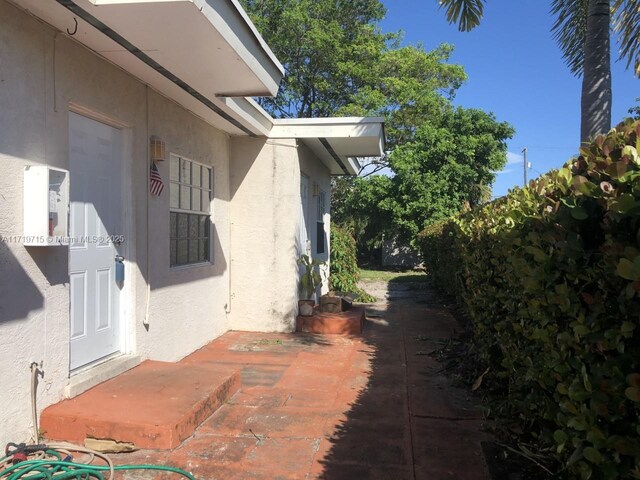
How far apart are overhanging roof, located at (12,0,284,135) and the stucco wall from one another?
0.20 metres

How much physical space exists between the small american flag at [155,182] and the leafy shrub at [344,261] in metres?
6.56

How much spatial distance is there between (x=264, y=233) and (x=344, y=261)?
14.3 feet

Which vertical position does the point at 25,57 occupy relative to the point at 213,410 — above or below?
above

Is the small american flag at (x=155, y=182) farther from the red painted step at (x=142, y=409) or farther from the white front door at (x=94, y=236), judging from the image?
the red painted step at (x=142, y=409)

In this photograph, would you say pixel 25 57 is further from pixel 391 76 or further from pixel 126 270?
pixel 391 76

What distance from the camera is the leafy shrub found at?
11805 millimetres

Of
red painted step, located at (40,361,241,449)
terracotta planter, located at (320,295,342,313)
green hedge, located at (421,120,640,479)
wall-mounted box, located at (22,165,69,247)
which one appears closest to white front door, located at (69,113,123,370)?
red painted step, located at (40,361,241,449)

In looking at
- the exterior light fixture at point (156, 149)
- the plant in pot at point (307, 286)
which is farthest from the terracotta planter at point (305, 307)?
the exterior light fixture at point (156, 149)

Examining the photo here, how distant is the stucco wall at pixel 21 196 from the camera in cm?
350

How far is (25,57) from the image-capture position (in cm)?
364

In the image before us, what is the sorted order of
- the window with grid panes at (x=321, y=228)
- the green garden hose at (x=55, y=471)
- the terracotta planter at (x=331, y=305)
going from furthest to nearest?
the window with grid panes at (x=321, y=228) → the terracotta planter at (x=331, y=305) → the green garden hose at (x=55, y=471)

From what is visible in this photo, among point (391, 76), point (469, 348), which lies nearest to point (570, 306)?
point (469, 348)

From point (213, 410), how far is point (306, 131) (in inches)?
182

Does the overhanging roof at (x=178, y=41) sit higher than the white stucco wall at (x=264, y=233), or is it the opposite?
the overhanging roof at (x=178, y=41)
